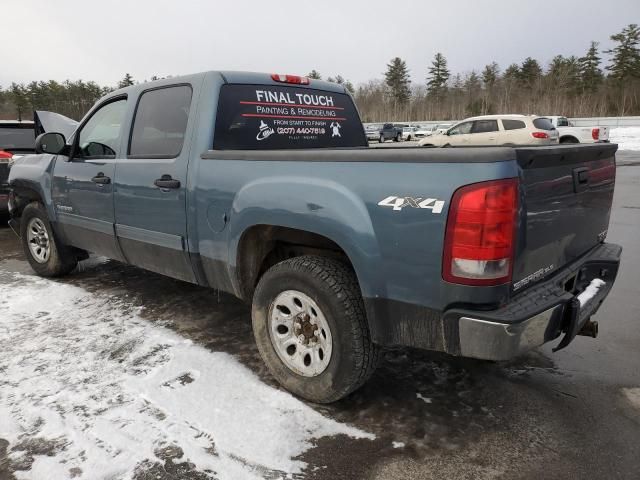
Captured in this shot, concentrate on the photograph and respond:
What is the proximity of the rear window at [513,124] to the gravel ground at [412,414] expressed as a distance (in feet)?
49.3

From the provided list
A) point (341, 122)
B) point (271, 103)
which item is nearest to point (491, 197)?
point (271, 103)

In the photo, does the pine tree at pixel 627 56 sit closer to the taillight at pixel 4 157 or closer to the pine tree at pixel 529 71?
the pine tree at pixel 529 71

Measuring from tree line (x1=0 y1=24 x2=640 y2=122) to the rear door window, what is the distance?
39.2m

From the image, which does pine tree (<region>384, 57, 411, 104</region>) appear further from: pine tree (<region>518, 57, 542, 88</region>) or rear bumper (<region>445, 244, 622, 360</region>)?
rear bumper (<region>445, 244, 622, 360</region>)

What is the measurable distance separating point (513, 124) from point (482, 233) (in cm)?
1738

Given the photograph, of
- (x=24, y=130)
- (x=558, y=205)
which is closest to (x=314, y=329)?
(x=558, y=205)

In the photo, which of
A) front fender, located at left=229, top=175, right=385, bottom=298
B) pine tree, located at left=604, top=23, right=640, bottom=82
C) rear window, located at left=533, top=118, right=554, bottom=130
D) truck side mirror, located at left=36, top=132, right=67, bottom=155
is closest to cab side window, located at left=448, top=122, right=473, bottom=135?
rear window, located at left=533, top=118, right=554, bottom=130

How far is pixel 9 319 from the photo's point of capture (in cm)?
404

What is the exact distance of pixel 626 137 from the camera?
3216cm

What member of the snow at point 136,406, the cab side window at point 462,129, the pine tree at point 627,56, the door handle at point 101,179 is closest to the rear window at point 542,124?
the cab side window at point 462,129

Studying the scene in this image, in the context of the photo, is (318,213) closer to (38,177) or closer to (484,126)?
(38,177)

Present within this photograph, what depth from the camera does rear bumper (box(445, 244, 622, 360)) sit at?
2.08 m

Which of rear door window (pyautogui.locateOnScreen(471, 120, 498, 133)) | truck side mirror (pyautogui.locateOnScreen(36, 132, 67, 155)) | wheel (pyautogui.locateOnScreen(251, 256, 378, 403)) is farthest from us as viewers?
rear door window (pyautogui.locateOnScreen(471, 120, 498, 133))

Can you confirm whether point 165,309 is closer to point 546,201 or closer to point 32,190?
point 32,190
